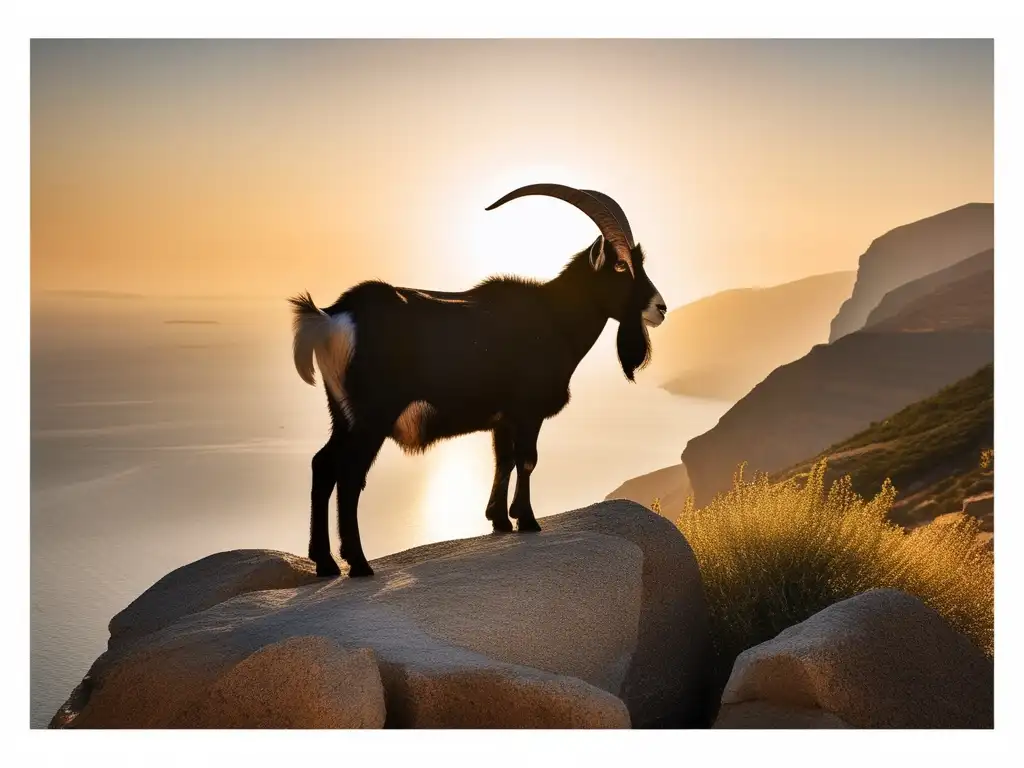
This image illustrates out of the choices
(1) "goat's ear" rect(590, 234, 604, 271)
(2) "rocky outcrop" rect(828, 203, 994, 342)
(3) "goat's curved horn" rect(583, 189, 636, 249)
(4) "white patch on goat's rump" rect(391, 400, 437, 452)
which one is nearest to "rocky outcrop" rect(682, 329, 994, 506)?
(2) "rocky outcrop" rect(828, 203, 994, 342)

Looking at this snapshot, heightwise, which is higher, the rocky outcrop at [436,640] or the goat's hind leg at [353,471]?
the goat's hind leg at [353,471]

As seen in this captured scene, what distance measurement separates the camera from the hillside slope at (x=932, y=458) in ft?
45.4

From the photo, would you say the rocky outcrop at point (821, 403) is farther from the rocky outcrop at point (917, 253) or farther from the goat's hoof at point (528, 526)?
the goat's hoof at point (528, 526)

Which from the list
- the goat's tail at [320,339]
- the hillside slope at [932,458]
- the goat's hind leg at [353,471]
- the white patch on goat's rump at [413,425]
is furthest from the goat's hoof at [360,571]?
the hillside slope at [932,458]

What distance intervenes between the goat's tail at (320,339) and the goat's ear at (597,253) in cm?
175

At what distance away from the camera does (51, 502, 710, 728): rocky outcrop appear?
5371 mm

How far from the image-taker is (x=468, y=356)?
23.2 ft

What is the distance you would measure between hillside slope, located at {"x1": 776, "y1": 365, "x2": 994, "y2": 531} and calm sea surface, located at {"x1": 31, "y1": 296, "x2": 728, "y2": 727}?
5.40 meters

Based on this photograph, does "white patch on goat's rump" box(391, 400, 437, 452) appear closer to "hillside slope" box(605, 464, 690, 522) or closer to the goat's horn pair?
the goat's horn pair

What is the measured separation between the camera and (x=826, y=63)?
888cm

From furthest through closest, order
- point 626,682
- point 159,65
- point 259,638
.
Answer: point 159,65 → point 626,682 → point 259,638

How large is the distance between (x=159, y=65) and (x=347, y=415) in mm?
3575
